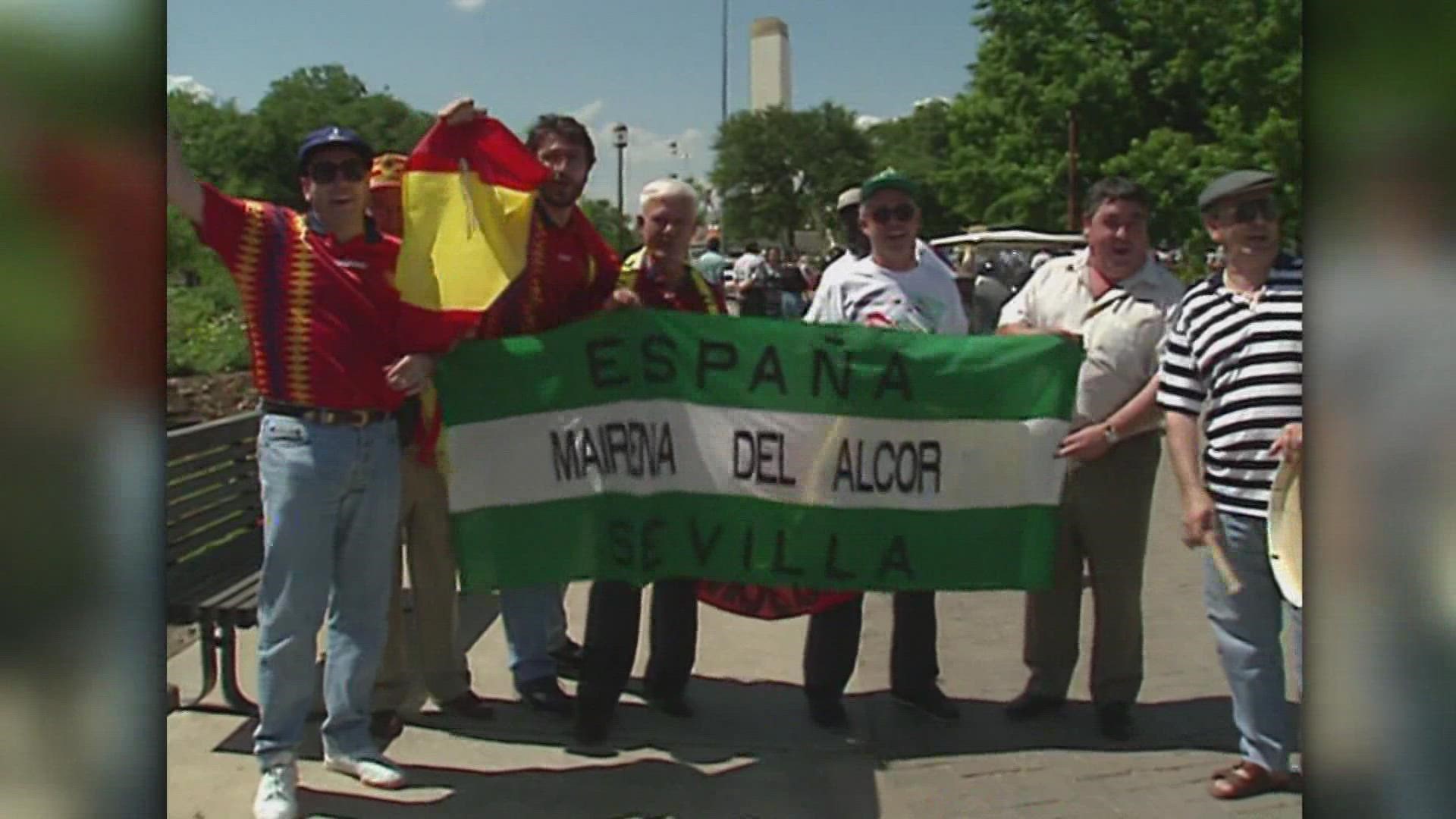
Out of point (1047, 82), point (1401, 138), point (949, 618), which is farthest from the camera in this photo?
point (1047, 82)

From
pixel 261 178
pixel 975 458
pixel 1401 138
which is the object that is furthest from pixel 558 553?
pixel 261 178

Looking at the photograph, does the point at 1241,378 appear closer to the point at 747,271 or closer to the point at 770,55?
the point at 770,55

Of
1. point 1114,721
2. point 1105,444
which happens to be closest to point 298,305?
point 1105,444

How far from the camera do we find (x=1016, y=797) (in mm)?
4305

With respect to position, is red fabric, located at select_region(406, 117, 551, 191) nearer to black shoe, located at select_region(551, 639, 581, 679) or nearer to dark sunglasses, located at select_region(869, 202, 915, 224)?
dark sunglasses, located at select_region(869, 202, 915, 224)

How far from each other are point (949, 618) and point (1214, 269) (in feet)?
9.16

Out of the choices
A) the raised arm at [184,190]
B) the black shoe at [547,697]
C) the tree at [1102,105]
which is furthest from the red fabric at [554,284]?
the tree at [1102,105]

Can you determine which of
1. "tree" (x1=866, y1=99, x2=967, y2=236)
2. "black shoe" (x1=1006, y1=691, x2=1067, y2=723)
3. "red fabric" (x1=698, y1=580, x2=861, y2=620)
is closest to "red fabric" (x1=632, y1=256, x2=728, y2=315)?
"red fabric" (x1=698, y1=580, x2=861, y2=620)

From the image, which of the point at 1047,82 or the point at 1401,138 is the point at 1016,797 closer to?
the point at 1401,138

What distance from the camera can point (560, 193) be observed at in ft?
14.8

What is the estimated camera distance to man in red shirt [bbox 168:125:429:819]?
Result: 3791 millimetres

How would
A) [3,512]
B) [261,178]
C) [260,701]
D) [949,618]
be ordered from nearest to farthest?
1. [3,512]
2. [260,701]
3. [949,618]
4. [261,178]

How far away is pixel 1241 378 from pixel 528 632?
260cm

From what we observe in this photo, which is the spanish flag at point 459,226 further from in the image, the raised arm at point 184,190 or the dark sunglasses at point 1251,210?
the dark sunglasses at point 1251,210
